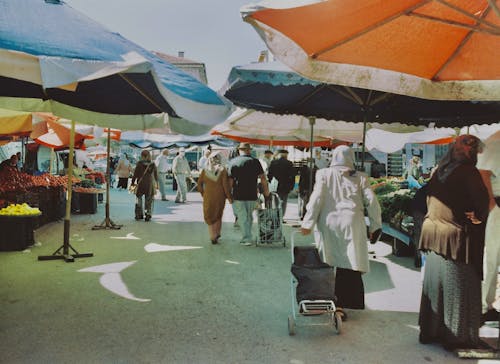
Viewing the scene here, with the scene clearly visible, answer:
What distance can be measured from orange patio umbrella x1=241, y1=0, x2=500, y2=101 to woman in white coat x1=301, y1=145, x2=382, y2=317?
107cm

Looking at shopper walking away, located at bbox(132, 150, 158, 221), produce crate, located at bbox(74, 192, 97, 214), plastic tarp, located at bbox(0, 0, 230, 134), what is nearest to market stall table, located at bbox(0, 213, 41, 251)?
plastic tarp, located at bbox(0, 0, 230, 134)

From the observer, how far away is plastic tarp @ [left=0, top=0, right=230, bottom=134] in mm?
3436

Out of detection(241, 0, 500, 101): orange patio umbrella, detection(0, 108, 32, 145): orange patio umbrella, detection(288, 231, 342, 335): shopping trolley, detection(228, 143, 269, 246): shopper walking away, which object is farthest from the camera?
detection(228, 143, 269, 246): shopper walking away

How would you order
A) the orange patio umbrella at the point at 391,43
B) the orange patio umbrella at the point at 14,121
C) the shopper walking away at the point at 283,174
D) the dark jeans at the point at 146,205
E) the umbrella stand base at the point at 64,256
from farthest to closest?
the dark jeans at the point at 146,205 < the shopper walking away at the point at 283,174 < the orange patio umbrella at the point at 14,121 < the umbrella stand base at the point at 64,256 < the orange patio umbrella at the point at 391,43

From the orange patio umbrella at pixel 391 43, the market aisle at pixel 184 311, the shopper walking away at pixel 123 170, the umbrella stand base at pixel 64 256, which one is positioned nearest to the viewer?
the orange patio umbrella at pixel 391 43

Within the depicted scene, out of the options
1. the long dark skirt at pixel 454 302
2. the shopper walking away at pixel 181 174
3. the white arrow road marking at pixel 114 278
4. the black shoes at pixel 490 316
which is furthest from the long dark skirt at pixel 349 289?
the shopper walking away at pixel 181 174

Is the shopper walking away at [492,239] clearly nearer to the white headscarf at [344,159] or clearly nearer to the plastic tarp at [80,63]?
the white headscarf at [344,159]

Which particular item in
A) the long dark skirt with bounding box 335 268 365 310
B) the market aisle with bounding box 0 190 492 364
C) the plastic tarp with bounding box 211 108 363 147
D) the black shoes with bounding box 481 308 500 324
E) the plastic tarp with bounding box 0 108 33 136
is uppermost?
the plastic tarp with bounding box 211 108 363 147

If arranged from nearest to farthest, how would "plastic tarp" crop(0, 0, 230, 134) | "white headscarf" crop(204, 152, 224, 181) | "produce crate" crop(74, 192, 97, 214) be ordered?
"plastic tarp" crop(0, 0, 230, 134) → "white headscarf" crop(204, 152, 224, 181) → "produce crate" crop(74, 192, 97, 214)

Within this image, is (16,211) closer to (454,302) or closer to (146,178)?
(146,178)

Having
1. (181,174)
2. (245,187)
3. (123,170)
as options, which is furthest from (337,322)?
(123,170)

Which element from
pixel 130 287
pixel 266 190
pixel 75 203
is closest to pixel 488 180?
pixel 130 287

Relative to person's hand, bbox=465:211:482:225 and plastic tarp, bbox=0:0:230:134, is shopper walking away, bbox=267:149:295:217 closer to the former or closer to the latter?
plastic tarp, bbox=0:0:230:134

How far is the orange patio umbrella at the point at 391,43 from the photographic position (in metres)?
3.11
